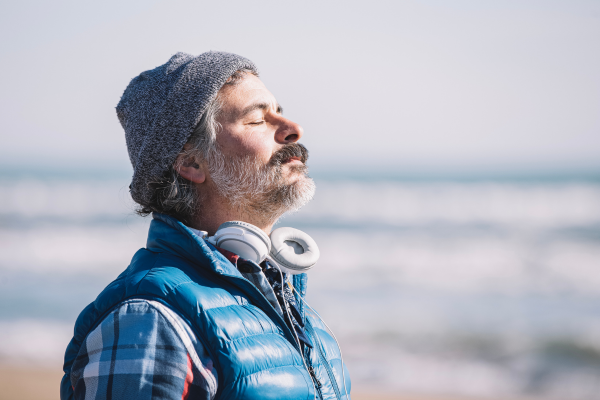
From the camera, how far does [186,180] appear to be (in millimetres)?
2547

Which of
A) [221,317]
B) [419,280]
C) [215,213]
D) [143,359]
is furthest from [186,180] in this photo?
[419,280]

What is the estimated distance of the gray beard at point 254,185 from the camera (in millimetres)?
2477

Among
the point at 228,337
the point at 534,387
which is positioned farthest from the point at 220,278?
the point at 534,387

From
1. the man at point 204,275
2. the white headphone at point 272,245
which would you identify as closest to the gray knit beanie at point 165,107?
the man at point 204,275

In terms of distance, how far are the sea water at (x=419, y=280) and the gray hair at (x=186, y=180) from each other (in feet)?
1.20

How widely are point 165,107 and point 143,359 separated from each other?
4.01 ft

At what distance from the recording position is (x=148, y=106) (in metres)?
2.50

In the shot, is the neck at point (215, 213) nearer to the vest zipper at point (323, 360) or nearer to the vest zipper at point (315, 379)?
the vest zipper at point (323, 360)

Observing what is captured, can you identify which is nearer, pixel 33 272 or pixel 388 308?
pixel 388 308

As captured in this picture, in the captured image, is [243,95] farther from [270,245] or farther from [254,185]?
[270,245]

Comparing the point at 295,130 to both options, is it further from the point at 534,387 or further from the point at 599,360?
the point at 599,360

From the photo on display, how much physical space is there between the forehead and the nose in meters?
0.14

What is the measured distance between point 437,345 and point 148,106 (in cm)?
616

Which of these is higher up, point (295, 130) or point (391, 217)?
point (391, 217)
